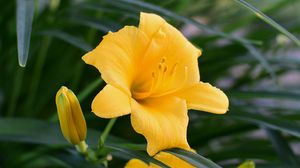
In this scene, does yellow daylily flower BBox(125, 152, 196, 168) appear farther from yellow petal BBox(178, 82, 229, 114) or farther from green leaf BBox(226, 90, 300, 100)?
green leaf BBox(226, 90, 300, 100)

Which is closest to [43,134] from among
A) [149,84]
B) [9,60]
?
[149,84]

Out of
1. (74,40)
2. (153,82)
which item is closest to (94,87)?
(74,40)

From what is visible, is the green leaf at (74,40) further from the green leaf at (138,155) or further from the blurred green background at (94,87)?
the green leaf at (138,155)

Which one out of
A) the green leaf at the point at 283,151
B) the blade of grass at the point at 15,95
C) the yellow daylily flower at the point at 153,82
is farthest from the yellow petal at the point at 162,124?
the blade of grass at the point at 15,95

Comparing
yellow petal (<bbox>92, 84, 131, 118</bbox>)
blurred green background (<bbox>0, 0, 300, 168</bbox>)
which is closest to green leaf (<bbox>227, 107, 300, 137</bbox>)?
blurred green background (<bbox>0, 0, 300, 168</bbox>)

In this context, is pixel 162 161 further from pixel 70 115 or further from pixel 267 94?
pixel 267 94

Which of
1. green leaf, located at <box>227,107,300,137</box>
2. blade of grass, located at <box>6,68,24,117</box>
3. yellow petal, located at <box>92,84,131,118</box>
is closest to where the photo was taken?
yellow petal, located at <box>92,84,131,118</box>
